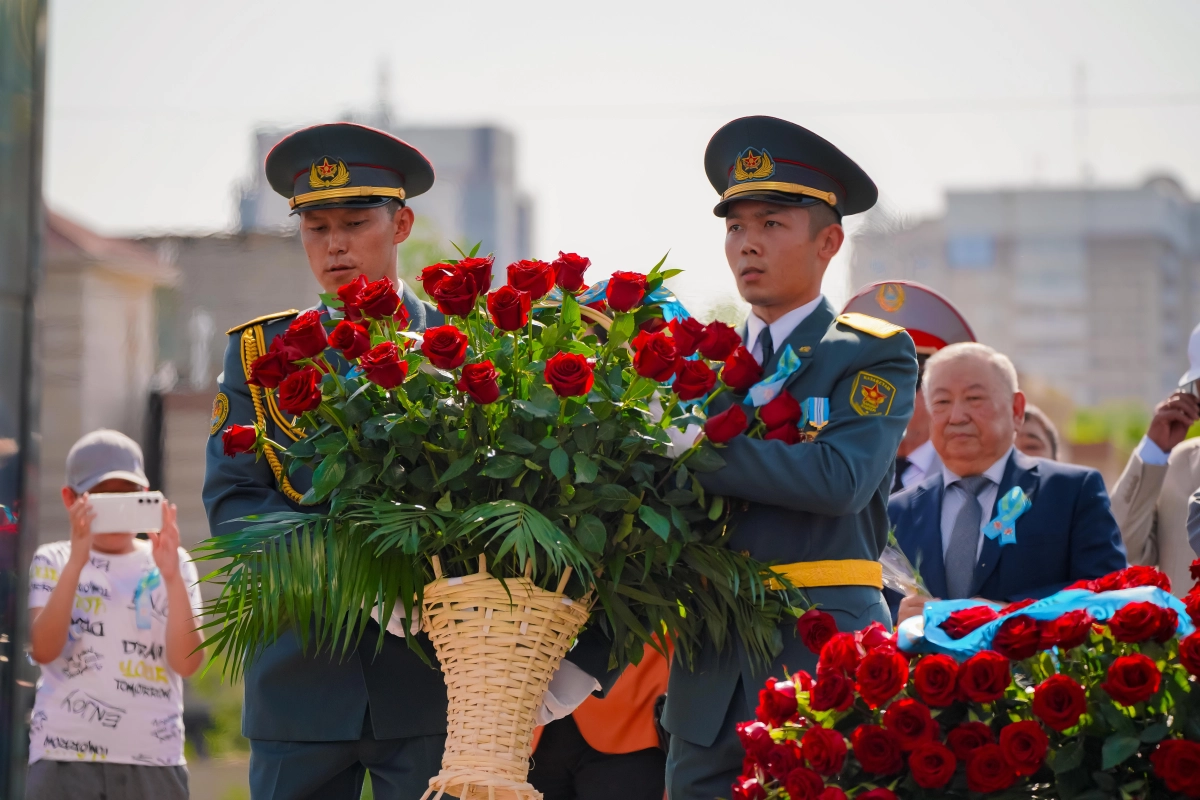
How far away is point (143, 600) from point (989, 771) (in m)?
2.98

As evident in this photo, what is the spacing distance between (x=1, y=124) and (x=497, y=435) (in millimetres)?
1304

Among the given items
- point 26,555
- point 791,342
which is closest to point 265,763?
point 26,555

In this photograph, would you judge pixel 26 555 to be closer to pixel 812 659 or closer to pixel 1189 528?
pixel 812 659

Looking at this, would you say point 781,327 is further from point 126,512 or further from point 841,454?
point 126,512

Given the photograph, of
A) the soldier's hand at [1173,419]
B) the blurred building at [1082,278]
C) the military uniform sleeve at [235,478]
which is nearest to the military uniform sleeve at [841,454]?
the military uniform sleeve at [235,478]

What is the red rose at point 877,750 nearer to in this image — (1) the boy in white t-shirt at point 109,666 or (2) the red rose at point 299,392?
(2) the red rose at point 299,392

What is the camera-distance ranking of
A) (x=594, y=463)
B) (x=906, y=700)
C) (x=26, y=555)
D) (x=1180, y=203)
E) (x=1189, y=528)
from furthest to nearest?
(x=1180, y=203) → (x=1189, y=528) → (x=26, y=555) → (x=594, y=463) → (x=906, y=700)

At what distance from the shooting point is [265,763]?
9.18 feet

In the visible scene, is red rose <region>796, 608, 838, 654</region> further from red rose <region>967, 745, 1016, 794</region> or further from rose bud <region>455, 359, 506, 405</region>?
rose bud <region>455, 359, 506, 405</region>

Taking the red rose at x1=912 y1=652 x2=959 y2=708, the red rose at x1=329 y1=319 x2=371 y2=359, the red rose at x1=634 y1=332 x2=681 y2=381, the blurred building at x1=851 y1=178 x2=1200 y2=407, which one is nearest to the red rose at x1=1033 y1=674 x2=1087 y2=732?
the red rose at x1=912 y1=652 x2=959 y2=708

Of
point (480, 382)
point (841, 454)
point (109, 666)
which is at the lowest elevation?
point (109, 666)

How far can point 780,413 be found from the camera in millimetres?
2590

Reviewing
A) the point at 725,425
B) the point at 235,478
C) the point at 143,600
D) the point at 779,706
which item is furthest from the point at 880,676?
the point at 143,600

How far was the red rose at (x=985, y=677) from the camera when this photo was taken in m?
1.91
